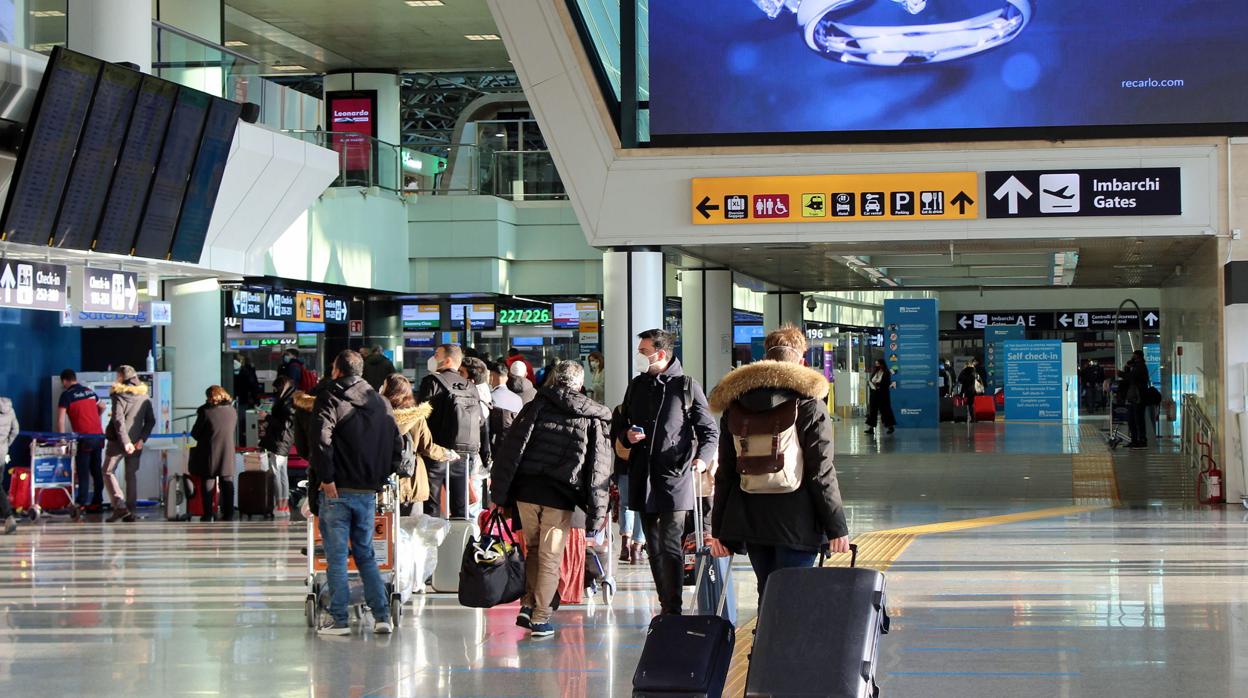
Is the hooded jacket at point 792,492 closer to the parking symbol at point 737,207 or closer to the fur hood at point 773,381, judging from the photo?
the fur hood at point 773,381

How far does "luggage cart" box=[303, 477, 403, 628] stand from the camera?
28.8 feet

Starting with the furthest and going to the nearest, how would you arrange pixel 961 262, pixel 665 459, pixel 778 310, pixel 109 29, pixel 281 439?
pixel 778 310 → pixel 961 262 → pixel 109 29 → pixel 281 439 → pixel 665 459

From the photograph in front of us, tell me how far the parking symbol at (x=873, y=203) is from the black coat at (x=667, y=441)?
24.9 feet

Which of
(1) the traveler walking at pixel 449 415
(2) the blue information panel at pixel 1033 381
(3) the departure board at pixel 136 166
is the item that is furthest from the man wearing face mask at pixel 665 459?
(2) the blue information panel at pixel 1033 381

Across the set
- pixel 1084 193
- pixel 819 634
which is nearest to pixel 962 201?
pixel 1084 193

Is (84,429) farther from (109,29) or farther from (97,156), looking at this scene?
(109,29)

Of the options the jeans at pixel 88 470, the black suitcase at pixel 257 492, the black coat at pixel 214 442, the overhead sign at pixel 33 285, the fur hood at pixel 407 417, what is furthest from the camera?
the jeans at pixel 88 470

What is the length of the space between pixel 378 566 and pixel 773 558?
336 centimetres

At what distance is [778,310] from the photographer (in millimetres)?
26516

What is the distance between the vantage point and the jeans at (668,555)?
8.25 metres

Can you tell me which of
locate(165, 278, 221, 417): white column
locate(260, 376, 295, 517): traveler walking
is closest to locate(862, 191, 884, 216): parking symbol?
locate(260, 376, 295, 517): traveler walking

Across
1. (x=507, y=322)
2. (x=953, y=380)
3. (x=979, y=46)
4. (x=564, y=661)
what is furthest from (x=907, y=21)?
(x=953, y=380)

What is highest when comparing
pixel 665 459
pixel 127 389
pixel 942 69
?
pixel 942 69

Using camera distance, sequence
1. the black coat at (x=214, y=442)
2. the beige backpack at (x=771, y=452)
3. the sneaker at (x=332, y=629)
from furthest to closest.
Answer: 1. the black coat at (x=214, y=442)
2. the sneaker at (x=332, y=629)
3. the beige backpack at (x=771, y=452)
